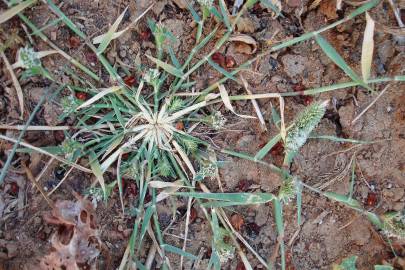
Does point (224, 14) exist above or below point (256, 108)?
above

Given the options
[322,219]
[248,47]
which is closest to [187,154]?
[248,47]

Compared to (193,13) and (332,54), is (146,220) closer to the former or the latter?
(193,13)

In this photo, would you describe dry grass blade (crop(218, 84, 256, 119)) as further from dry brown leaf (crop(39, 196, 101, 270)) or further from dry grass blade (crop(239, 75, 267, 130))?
dry brown leaf (crop(39, 196, 101, 270))

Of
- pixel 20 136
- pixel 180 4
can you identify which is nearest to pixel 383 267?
pixel 180 4

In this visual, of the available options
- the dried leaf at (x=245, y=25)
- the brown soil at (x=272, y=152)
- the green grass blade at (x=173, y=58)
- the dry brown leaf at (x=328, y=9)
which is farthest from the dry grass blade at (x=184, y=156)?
the dry brown leaf at (x=328, y=9)

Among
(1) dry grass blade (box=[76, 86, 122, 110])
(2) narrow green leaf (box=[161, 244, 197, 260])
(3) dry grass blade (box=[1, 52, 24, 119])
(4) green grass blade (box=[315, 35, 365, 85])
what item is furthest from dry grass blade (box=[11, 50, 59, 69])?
(4) green grass blade (box=[315, 35, 365, 85])

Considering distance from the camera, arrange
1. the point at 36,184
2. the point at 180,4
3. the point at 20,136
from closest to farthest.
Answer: the point at 20,136
the point at 36,184
the point at 180,4

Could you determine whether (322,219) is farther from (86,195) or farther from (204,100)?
(86,195)
